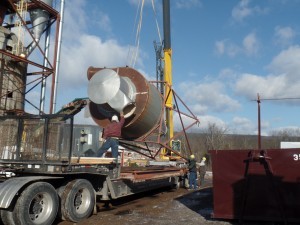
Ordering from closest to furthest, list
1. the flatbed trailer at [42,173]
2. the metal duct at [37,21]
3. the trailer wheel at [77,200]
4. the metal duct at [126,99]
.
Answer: the flatbed trailer at [42,173] < the trailer wheel at [77,200] < the metal duct at [126,99] < the metal duct at [37,21]

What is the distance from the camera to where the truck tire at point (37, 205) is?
6.59 meters

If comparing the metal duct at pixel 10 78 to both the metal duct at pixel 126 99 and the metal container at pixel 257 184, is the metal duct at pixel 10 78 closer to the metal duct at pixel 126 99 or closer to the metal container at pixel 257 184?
the metal duct at pixel 126 99

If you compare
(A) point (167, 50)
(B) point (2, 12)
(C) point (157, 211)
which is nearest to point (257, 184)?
(C) point (157, 211)

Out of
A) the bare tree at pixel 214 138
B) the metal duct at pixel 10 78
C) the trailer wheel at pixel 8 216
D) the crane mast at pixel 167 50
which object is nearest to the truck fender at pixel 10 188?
the trailer wheel at pixel 8 216

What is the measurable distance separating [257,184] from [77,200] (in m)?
3.81

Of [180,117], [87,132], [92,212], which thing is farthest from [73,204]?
[87,132]

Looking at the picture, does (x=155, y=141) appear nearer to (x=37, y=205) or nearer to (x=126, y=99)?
(x=126, y=99)

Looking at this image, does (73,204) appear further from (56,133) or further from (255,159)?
(255,159)

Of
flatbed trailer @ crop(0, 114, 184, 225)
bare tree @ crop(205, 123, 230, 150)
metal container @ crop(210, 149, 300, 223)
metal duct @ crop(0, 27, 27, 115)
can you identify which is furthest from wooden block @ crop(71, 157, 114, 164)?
bare tree @ crop(205, 123, 230, 150)

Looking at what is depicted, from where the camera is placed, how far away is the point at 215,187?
769 cm

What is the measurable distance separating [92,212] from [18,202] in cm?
228

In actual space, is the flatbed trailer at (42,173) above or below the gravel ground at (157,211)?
above

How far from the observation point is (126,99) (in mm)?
10492

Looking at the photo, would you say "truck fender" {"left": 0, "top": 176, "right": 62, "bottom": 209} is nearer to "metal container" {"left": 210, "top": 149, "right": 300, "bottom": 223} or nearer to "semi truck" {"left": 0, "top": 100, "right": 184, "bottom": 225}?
"semi truck" {"left": 0, "top": 100, "right": 184, "bottom": 225}
